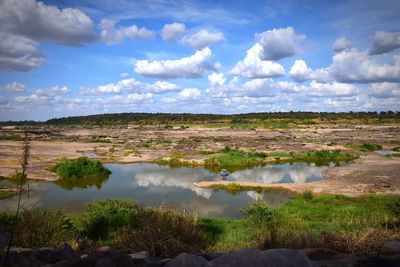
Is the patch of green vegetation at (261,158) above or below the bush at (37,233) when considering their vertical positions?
below

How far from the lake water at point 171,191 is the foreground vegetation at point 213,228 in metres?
3.51

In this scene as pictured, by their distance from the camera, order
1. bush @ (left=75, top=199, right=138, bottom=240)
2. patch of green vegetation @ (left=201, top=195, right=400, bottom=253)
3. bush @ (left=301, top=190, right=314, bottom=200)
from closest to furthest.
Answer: patch of green vegetation @ (left=201, top=195, right=400, bottom=253) → bush @ (left=75, top=199, right=138, bottom=240) → bush @ (left=301, top=190, right=314, bottom=200)

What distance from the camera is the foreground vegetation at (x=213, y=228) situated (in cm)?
895

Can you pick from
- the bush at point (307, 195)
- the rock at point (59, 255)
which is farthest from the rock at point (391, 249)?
the bush at point (307, 195)

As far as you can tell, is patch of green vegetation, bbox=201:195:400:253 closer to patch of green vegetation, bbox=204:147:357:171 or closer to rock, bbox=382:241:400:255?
rock, bbox=382:241:400:255

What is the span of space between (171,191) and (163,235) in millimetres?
19232

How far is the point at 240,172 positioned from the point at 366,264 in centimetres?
3299

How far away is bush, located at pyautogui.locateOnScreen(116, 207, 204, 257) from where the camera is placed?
28.9 ft

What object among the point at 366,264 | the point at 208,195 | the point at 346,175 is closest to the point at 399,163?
the point at 346,175

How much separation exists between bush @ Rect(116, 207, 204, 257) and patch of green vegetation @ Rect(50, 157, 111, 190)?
2107 centimetres

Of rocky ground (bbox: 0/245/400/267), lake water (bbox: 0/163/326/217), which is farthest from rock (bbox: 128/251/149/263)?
lake water (bbox: 0/163/326/217)

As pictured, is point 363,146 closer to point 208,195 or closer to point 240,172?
point 240,172

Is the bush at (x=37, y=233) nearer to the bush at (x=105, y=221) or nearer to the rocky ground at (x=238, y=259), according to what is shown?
the bush at (x=105, y=221)

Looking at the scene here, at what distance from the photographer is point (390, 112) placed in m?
193
